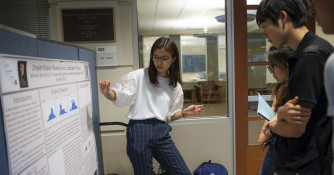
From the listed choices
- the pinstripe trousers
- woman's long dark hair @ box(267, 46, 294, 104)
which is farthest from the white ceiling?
the pinstripe trousers

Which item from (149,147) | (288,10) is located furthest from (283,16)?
(149,147)

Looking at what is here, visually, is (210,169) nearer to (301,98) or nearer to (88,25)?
(301,98)

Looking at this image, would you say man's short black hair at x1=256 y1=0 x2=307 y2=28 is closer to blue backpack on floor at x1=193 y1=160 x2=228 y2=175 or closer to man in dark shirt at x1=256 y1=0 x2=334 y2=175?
man in dark shirt at x1=256 y1=0 x2=334 y2=175

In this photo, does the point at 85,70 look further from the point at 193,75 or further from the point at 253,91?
the point at 253,91

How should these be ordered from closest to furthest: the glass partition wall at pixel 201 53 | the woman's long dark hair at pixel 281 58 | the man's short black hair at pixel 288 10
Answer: the man's short black hair at pixel 288 10, the woman's long dark hair at pixel 281 58, the glass partition wall at pixel 201 53

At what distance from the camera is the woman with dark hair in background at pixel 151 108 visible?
150 centimetres

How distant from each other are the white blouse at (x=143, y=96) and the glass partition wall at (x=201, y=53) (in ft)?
1.97

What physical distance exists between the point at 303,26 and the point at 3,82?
120 cm

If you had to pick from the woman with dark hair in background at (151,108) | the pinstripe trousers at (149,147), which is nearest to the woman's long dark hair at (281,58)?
the woman with dark hair in background at (151,108)

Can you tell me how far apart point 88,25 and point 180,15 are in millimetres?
2088

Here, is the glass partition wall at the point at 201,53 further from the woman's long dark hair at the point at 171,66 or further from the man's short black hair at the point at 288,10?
the man's short black hair at the point at 288,10

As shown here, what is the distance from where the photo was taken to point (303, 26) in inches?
35.3

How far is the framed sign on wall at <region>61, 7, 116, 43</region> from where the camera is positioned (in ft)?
6.40

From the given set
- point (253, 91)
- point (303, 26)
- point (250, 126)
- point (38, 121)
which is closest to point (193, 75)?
point (253, 91)
